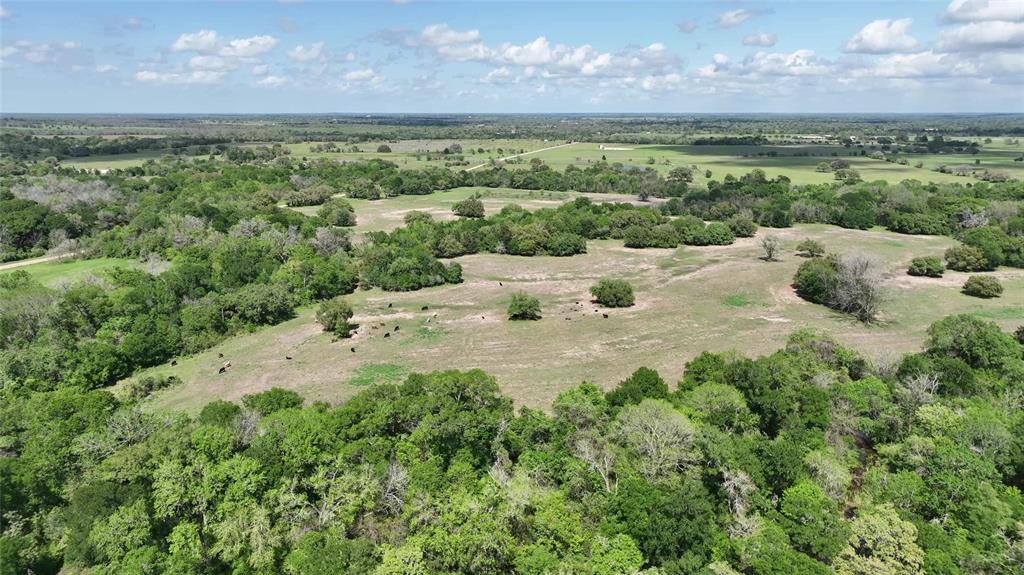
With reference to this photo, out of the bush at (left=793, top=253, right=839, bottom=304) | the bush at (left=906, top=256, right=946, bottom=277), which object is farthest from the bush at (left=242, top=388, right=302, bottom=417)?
the bush at (left=906, top=256, right=946, bottom=277)

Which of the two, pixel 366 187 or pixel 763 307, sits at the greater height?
pixel 366 187

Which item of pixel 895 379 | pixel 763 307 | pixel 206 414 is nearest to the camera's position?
pixel 206 414

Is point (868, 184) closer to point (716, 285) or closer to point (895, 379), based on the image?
point (716, 285)

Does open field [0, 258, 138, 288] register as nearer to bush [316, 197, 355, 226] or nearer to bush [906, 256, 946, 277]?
bush [316, 197, 355, 226]

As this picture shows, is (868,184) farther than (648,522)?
Yes

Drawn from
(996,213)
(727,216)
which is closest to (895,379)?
(727,216)

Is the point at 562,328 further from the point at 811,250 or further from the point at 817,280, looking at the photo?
the point at 811,250

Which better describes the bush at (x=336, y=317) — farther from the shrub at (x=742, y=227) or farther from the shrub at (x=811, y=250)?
the shrub at (x=742, y=227)
